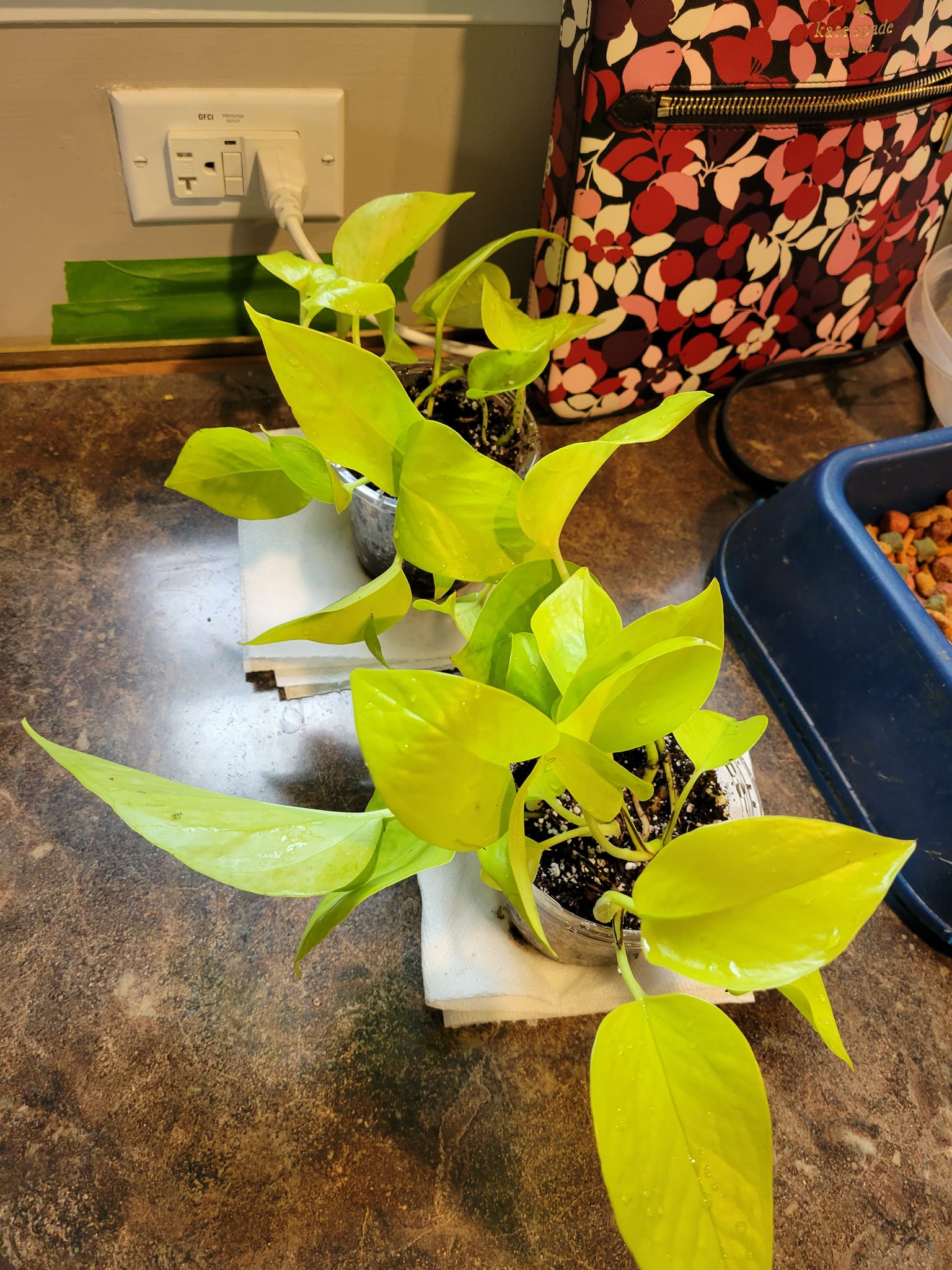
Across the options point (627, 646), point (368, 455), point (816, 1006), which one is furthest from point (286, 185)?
point (816, 1006)

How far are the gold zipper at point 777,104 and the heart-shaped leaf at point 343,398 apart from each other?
338mm

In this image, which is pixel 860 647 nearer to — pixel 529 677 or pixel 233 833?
pixel 529 677

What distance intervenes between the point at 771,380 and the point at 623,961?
606mm

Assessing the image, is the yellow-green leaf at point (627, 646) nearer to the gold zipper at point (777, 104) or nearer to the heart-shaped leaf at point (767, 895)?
the heart-shaped leaf at point (767, 895)

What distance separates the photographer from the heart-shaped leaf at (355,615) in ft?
1.09

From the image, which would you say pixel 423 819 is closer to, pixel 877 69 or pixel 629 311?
pixel 629 311

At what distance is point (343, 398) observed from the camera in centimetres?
32

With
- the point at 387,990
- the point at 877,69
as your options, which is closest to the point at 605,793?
the point at 387,990

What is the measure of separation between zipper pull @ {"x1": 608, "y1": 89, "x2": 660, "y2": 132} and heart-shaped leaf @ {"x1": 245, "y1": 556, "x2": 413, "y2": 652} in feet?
1.20

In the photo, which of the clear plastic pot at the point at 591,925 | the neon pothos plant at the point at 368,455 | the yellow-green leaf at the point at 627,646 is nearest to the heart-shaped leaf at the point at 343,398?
the neon pothos plant at the point at 368,455

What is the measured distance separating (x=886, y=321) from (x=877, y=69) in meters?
0.22

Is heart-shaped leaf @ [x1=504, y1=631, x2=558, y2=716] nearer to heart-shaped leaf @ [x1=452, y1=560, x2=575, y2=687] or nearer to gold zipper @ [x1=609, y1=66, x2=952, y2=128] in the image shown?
heart-shaped leaf @ [x1=452, y1=560, x2=575, y2=687]

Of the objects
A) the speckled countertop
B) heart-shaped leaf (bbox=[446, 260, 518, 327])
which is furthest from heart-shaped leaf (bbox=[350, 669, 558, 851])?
heart-shaped leaf (bbox=[446, 260, 518, 327])

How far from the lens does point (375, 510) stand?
523 millimetres
